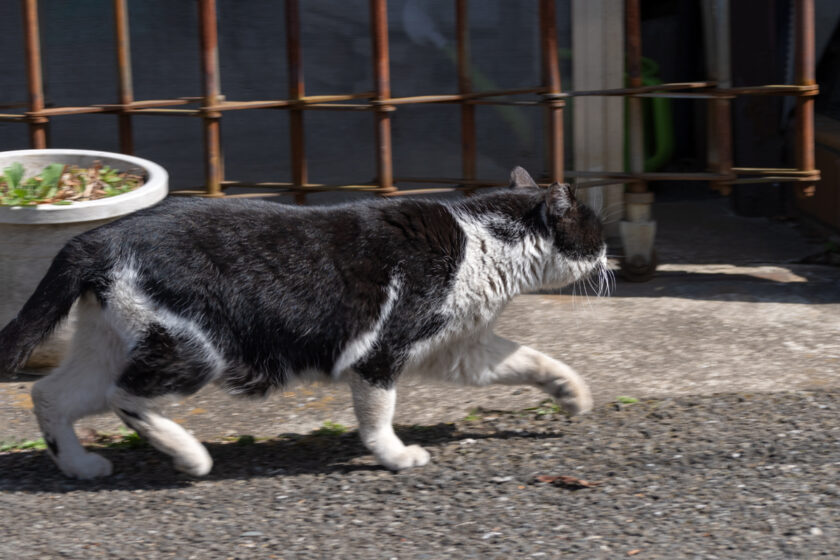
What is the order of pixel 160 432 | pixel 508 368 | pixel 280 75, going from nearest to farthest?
1. pixel 160 432
2. pixel 508 368
3. pixel 280 75

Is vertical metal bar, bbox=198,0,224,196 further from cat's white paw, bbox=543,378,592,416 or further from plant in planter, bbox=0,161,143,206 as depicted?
cat's white paw, bbox=543,378,592,416

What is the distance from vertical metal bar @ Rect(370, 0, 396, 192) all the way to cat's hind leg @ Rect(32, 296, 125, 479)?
238 cm

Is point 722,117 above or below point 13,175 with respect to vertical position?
above

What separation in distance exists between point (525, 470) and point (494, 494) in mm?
232

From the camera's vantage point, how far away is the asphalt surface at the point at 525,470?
346 centimetres

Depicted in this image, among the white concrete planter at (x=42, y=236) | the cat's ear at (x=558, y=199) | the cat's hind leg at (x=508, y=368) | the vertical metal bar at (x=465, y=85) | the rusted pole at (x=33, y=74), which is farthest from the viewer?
the vertical metal bar at (x=465, y=85)

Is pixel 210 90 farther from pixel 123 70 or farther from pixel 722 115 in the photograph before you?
pixel 722 115

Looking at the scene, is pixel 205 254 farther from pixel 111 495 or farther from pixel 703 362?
pixel 703 362

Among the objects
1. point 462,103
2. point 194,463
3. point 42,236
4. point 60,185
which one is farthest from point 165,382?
point 462,103

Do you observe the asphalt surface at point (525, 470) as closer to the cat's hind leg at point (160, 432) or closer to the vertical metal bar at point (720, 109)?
the cat's hind leg at point (160, 432)

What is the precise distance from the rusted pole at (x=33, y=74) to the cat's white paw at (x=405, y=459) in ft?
9.52

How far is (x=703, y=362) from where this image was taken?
16.9ft

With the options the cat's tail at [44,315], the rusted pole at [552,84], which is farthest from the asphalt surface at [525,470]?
the rusted pole at [552,84]

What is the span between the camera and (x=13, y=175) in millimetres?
5105
